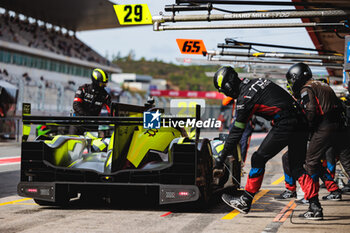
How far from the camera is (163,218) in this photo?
5.75 m

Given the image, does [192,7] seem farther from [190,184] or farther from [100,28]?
[100,28]

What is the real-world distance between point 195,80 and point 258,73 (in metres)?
132

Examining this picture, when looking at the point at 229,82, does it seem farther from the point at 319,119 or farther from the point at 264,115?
the point at 319,119

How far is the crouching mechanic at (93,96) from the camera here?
8.42m

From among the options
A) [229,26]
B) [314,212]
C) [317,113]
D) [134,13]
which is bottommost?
[314,212]

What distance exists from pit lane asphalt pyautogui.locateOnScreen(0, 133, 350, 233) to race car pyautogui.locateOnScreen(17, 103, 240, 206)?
219mm

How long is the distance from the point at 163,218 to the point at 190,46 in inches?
372

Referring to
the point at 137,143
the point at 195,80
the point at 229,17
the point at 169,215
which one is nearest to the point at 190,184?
the point at 169,215

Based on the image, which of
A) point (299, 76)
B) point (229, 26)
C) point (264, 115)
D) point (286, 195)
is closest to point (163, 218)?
point (264, 115)

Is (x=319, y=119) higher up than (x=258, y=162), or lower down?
higher up

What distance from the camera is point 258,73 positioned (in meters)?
22.7

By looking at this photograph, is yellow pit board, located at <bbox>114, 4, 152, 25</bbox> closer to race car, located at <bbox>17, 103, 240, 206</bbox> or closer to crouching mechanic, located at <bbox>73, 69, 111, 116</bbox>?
crouching mechanic, located at <bbox>73, 69, 111, 116</bbox>

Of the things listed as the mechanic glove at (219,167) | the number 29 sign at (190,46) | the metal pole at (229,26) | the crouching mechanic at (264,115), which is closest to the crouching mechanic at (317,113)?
the crouching mechanic at (264,115)

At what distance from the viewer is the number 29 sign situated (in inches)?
571
